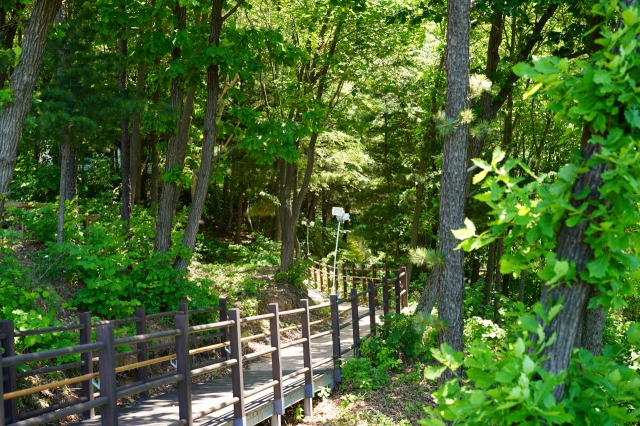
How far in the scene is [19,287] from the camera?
26.5 ft

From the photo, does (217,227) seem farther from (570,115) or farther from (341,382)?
(570,115)

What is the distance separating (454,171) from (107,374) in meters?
4.83

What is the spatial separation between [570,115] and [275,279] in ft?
44.6

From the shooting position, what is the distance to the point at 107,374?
4.90 m

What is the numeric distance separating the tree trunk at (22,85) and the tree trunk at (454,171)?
5008 millimetres

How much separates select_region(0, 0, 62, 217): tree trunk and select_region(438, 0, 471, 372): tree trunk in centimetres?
501

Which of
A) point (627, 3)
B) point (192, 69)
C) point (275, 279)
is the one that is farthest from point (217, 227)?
point (627, 3)

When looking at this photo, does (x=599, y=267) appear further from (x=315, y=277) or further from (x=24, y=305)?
(x=315, y=277)

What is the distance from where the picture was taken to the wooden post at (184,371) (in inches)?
234

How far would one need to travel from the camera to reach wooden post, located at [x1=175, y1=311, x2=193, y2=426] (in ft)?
19.5

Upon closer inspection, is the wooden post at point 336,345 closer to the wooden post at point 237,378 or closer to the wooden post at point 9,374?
the wooden post at point 237,378

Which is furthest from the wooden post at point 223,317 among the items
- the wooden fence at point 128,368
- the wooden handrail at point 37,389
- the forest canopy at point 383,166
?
the wooden handrail at point 37,389

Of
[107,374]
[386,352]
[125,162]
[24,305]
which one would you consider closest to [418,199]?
[125,162]

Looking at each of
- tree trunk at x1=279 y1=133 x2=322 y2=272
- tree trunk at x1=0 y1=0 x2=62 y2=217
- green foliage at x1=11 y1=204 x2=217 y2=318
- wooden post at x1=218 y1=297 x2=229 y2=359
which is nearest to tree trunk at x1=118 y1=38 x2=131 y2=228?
green foliage at x1=11 y1=204 x2=217 y2=318
